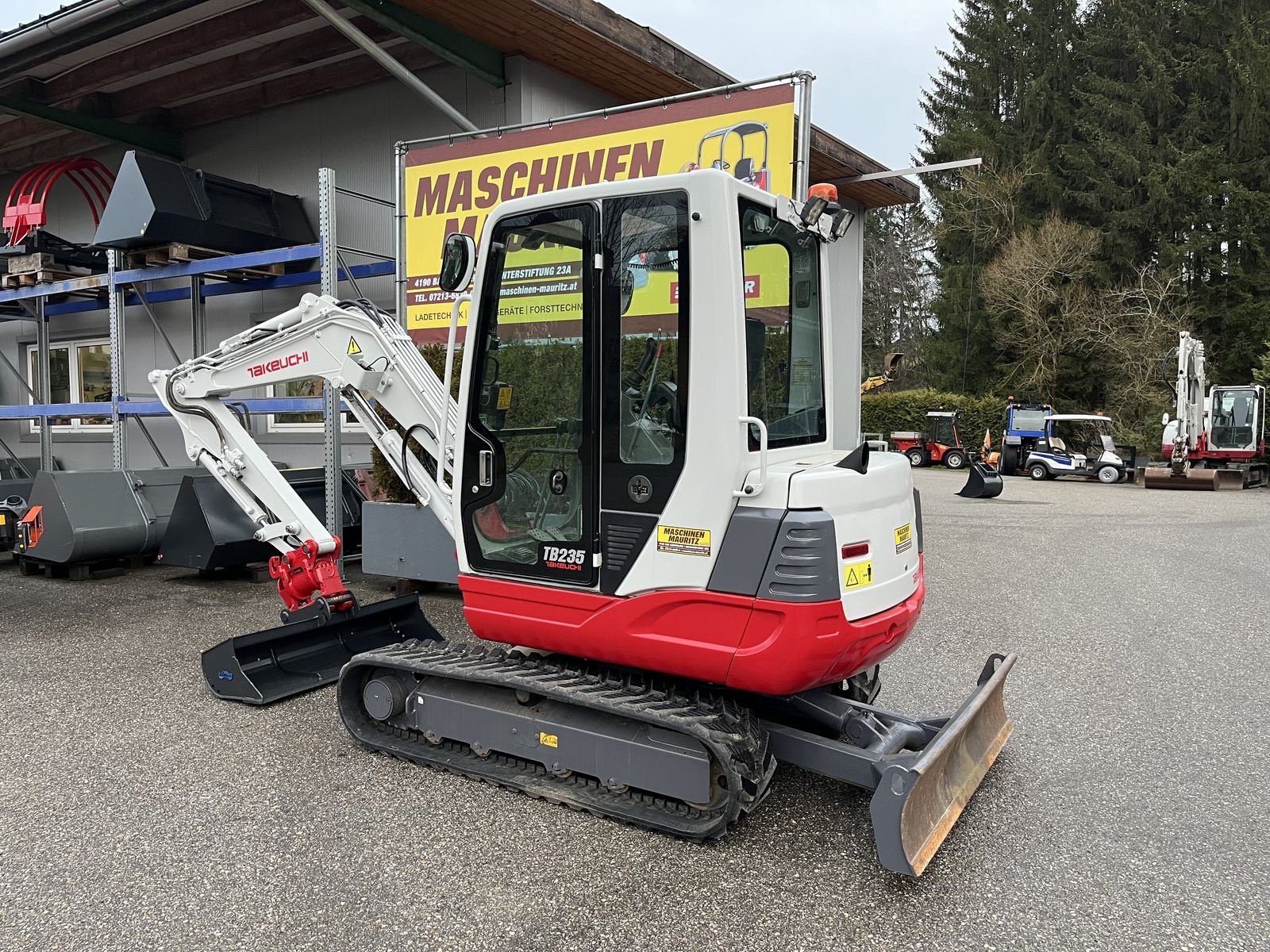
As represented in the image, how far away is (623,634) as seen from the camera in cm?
349

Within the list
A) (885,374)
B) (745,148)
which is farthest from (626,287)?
(885,374)

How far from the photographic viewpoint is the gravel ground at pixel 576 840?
2.82 meters

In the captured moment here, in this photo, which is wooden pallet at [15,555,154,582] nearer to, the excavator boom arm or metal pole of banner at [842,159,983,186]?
the excavator boom arm

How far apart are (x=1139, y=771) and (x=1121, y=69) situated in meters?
35.0

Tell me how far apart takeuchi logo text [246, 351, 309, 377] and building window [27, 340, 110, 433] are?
9.05 m

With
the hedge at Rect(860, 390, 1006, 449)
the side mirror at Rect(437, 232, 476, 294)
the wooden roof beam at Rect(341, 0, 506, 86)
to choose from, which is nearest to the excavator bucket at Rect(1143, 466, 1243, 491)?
the hedge at Rect(860, 390, 1006, 449)

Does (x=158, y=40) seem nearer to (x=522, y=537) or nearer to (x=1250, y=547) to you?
(x=522, y=537)

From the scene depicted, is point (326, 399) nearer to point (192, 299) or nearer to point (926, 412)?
point (192, 299)

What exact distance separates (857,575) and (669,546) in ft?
2.28

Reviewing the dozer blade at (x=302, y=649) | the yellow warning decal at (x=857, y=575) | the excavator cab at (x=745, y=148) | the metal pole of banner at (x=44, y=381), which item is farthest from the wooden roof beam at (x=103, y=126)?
the yellow warning decal at (x=857, y=575)

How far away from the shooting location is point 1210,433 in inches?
804

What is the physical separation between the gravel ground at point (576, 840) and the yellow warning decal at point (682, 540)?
108cm

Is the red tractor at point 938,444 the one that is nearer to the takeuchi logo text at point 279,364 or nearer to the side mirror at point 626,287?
the takeuchi logo text at point 279,364

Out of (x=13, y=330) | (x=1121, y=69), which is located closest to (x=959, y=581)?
(x=13, y=330)
